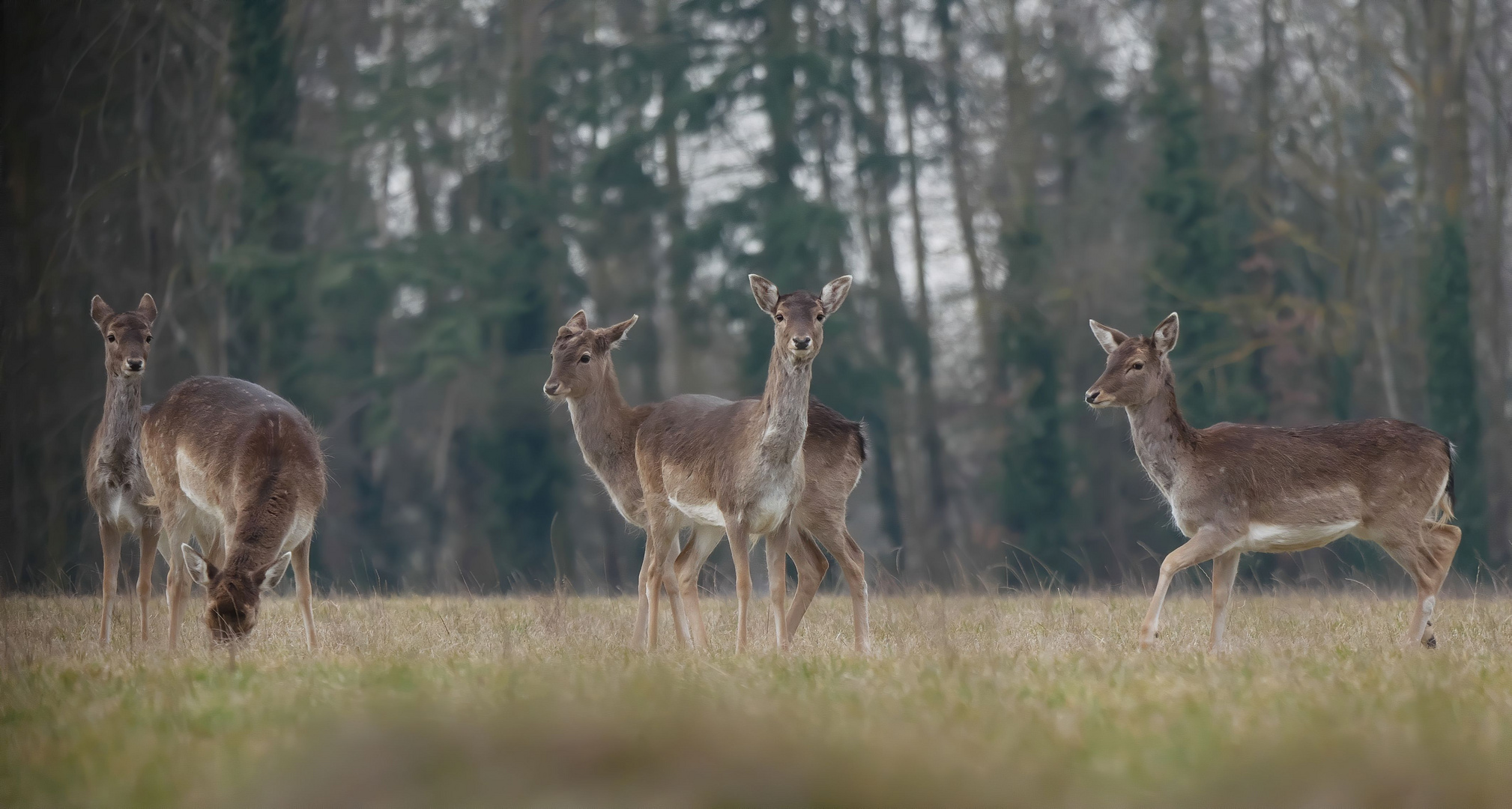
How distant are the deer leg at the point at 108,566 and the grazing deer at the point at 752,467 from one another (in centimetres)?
341

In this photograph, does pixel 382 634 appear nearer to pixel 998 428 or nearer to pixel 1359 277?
pixel 998 428

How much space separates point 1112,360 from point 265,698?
6.09 meters

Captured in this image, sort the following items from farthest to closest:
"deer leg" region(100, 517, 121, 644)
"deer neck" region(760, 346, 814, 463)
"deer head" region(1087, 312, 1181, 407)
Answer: "deer head" region(1087, 312, 1181, 407)
"deer leg" region(100, 517, 121, 644)
"deer neck" region(760, 346, 814, 463)

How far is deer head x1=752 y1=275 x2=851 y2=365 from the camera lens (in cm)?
873

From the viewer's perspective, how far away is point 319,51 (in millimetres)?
27734

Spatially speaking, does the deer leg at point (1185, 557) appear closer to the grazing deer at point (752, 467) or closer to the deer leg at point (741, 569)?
the grazing deer at point (752, 467)

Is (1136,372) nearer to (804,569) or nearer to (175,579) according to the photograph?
(804,569)

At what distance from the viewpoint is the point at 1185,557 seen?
30.3ft

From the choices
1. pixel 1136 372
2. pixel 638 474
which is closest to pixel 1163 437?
pixel 1136 372

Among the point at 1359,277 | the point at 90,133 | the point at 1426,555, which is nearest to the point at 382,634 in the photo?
the point at 1426,555

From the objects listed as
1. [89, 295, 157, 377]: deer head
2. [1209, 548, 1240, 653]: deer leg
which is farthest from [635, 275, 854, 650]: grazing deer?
[89, 295, 157, 377]: deer head

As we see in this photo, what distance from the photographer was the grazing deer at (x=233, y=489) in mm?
8445

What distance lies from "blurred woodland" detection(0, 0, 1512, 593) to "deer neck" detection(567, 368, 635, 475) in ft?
43.8

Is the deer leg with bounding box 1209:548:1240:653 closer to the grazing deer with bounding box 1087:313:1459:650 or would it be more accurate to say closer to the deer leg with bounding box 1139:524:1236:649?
the grazing deer with bounding box 1087:313:1459:650
